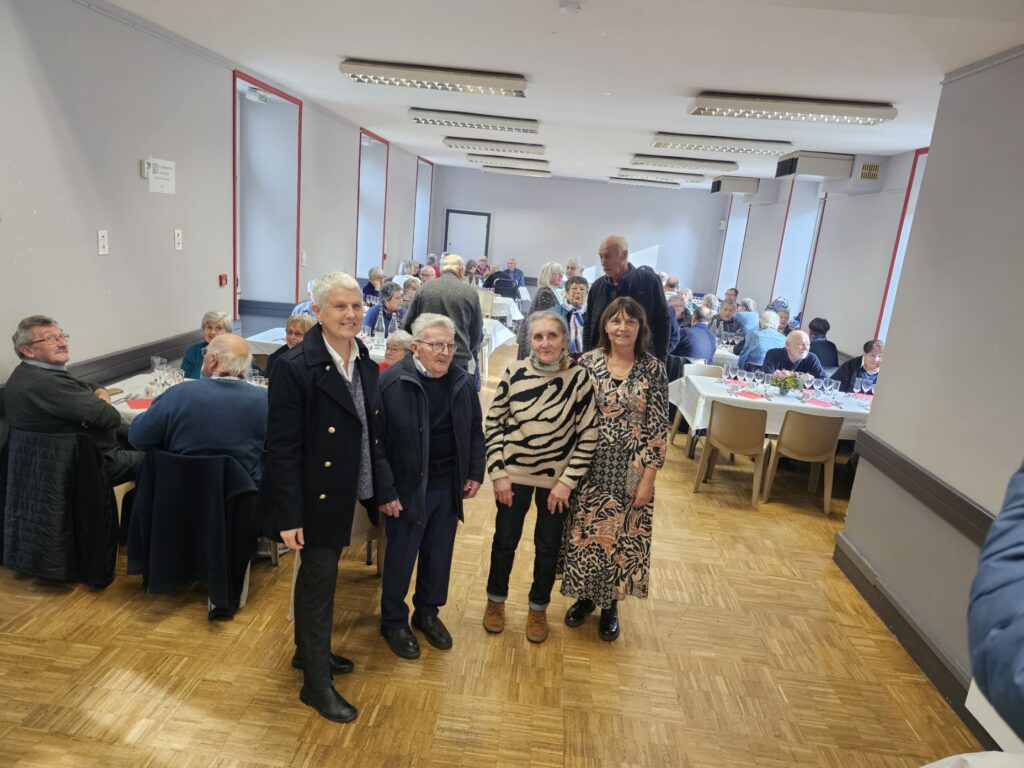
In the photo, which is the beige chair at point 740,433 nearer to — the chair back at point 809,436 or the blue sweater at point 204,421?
the chair back at point 809,436

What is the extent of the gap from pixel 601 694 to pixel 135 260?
4.29 m

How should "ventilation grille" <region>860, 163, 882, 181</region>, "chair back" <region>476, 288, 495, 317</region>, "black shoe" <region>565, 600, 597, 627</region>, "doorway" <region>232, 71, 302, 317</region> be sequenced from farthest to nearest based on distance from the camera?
1. "chair back" <region>476, 288, 495, 317</region>
2. "ventilation grille" <region>860, 163, 882, 181</region>
3. "doorway" <region>232, 71, 302, 317</region>
4. "black shoe" <region>565, 600, 597, 627</region>

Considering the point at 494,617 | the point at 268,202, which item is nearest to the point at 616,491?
the point at 494,617

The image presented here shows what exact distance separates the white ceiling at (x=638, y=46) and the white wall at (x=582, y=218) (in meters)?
9.35

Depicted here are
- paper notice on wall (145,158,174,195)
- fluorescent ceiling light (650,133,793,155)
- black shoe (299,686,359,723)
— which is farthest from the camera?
fluorescent ceiling light (650,133,793,155)

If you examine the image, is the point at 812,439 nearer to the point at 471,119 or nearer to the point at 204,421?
the point at 204,421

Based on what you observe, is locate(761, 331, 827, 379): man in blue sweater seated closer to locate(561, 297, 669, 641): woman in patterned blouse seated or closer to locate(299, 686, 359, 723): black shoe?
locate(561, 297, 669, 641): woman in patterned blouse seated

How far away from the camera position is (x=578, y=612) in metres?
3.48

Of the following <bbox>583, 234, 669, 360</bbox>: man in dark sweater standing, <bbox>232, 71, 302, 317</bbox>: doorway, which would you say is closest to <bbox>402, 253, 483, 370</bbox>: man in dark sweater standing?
<bbox>583, 234, 669, 360</bbox>: man in dark sweater standing

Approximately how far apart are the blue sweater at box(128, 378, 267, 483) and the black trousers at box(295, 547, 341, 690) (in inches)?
33.1

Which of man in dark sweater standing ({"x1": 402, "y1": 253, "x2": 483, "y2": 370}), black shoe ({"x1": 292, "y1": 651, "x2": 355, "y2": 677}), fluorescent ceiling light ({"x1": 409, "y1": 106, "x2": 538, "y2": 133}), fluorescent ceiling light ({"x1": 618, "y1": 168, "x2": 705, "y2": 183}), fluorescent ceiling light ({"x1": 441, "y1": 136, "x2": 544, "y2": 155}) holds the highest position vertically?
fluorescent ceiling light ({"x1": 618, "y1": 168, "x2": 705, "y2": 183})

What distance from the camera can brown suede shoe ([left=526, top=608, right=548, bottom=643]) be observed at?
10.8 ft

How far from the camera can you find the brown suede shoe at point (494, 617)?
332cm

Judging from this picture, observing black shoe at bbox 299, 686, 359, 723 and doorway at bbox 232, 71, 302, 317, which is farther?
doorway at bbox 232, 71, 302, 317
